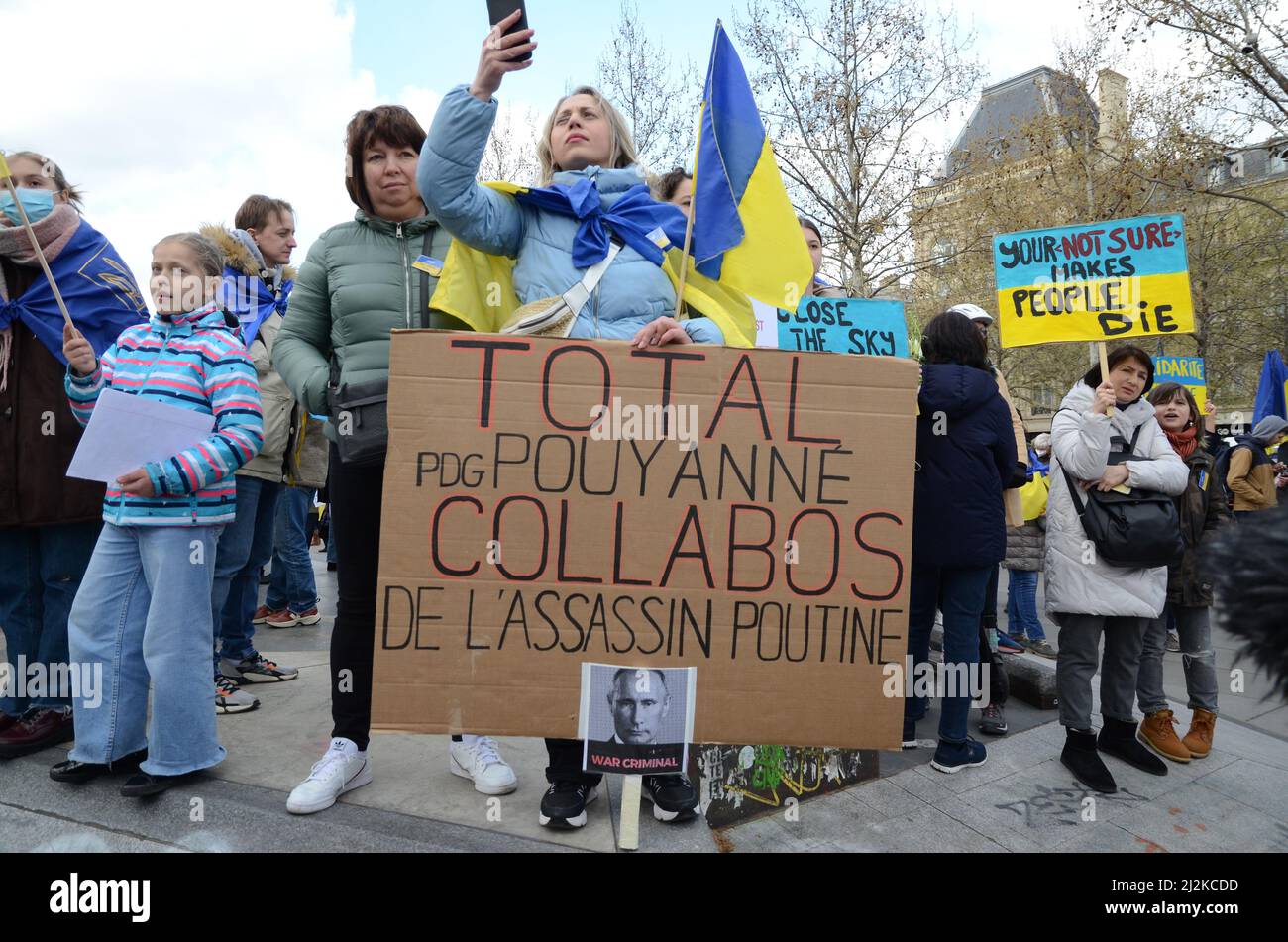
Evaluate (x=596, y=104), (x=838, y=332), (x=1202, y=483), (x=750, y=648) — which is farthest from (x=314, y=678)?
(x=1202, y=483)

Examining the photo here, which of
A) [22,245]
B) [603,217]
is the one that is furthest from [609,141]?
[22,245]

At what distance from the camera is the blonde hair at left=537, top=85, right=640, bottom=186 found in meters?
2.53

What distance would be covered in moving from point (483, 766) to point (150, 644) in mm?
1166

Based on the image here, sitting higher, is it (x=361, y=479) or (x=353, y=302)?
(x=353, y=302)

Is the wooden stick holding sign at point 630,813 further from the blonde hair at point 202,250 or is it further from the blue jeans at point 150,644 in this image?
the blonde hair at point 202,250

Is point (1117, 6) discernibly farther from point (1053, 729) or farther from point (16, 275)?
point (16, 275)

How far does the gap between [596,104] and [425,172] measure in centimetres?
69

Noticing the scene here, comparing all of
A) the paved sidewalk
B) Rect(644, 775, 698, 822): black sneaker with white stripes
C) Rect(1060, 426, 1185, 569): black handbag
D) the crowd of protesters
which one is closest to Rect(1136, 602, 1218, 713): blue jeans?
the crowd of protesters

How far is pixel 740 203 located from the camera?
2424 mm

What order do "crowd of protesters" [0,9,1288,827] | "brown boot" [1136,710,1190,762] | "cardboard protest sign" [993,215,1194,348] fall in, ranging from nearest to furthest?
"crowd of protesters" [0,9,1288,827] < "brown boot" [1136,710,1190,762] < "cardboard protest sign" [993,215,1194,348]

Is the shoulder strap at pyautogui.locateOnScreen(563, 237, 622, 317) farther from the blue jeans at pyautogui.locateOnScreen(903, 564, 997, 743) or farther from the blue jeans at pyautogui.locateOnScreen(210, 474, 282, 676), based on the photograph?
the blue jeans at pyautogui.locateOnScreen(210, 474, 282, 676)

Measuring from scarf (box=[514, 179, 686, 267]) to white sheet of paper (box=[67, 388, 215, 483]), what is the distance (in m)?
1.38

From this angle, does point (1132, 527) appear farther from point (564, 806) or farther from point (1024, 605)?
point (1024, 605)

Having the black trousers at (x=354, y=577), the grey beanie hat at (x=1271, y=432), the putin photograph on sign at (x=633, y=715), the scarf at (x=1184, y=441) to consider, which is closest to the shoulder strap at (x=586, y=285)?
the black trousers at (x=354, y=577)
